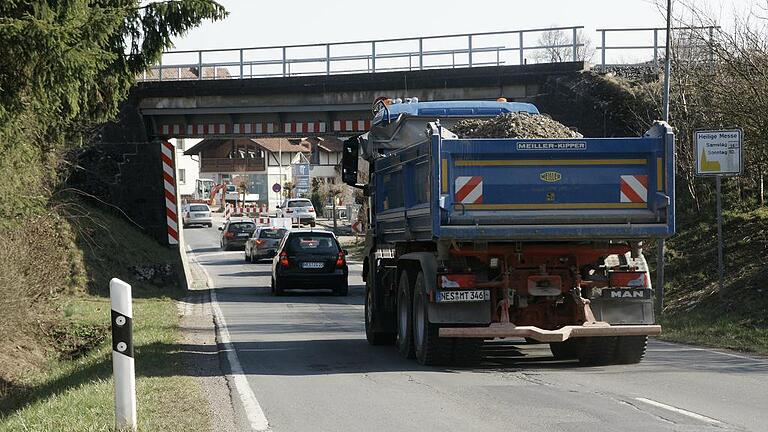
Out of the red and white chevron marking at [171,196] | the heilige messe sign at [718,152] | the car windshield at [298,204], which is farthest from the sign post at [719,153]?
the car windshield at [298,204]

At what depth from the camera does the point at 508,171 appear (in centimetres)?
1216

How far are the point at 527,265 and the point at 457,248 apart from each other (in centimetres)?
88

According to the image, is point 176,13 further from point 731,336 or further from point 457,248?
point 731,336

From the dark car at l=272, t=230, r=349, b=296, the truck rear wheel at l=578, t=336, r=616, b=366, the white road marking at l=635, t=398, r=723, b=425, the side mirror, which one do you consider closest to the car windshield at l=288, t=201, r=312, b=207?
the dark car at l=272, t=230, r=349, b=296

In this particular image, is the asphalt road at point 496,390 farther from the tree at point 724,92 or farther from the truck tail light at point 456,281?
the tree at point 724,92

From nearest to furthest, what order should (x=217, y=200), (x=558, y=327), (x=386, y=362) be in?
(x=558, y=327)
(x=386, y=362)
(x=217, y=200)

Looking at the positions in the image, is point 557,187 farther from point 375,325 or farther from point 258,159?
point 258,159

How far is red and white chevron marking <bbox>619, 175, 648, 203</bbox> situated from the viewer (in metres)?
12.2

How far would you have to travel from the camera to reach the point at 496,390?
1091 centimetres

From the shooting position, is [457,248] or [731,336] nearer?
[457,248]

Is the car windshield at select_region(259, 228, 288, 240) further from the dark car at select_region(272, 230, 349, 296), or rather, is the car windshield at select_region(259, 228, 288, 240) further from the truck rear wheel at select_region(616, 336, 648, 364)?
the truck rear wheel at select_region(616, 336, 648, 364)

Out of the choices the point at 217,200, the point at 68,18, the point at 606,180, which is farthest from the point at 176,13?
the point at 217,200

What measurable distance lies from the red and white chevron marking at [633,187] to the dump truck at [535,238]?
1 centimetres

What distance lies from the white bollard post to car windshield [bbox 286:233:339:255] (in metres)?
19.4
